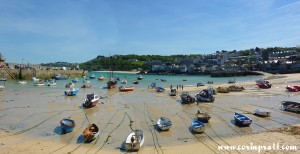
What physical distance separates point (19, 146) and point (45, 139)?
264 centimetres

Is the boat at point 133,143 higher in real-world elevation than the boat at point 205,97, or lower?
lower

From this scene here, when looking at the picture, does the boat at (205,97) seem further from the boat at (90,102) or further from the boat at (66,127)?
the boat at (66,127)

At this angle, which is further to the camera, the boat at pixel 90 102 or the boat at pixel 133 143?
the boat at pixel 90 102

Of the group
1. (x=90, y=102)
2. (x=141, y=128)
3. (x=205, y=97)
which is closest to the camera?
(x=141, y=128)

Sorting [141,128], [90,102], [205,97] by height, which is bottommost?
[141,128]

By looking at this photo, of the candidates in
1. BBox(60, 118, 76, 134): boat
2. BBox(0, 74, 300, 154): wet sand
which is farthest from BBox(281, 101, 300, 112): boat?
BBox(60, 118, 76, 134): boat

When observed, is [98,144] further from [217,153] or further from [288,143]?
[288,143]

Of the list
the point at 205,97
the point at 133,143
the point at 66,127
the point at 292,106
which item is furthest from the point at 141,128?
the point at 205,97

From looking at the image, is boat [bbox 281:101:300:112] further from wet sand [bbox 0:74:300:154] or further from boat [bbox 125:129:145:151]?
boat [bbox 125:129:145:151]

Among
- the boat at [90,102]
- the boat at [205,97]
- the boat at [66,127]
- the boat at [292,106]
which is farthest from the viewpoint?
the boat at [205,97]

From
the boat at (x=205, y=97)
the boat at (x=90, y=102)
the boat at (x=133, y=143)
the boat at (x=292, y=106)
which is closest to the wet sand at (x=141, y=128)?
the boat at (x=133, y=143)

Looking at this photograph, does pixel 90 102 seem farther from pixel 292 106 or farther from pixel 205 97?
pixel 292 106

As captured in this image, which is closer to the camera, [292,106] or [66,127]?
[66,127]

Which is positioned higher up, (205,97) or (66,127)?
(205,97)
